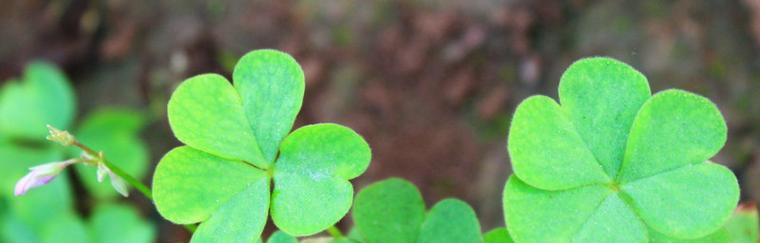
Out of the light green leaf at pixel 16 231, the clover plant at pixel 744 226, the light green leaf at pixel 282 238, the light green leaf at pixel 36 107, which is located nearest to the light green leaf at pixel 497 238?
the light green leaf at pixel 282 238

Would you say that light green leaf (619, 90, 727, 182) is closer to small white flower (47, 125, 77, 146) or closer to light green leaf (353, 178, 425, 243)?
light green leaf (353, 178, 425, 243)

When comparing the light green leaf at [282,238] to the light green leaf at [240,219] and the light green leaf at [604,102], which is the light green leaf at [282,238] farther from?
the light green leaf at [604,102]

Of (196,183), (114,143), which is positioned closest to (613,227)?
(196,183)

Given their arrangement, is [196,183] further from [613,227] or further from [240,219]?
[613,227]

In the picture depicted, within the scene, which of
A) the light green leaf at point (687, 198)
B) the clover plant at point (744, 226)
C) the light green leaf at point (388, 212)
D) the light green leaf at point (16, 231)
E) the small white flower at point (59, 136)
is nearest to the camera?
the light green leaf at point (687, 198)

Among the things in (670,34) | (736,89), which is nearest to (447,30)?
(670,34)

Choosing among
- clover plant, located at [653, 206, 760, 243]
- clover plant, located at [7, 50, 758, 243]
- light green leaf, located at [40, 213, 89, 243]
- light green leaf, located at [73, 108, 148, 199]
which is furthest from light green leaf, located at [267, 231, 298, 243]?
light green leaf, located at [73, 108, 148, 199]

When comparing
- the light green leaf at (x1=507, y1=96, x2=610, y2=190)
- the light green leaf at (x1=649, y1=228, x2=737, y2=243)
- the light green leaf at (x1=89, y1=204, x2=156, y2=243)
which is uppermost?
the light green leaf at (x1=507, y1=96, x2=610, y2=190)
